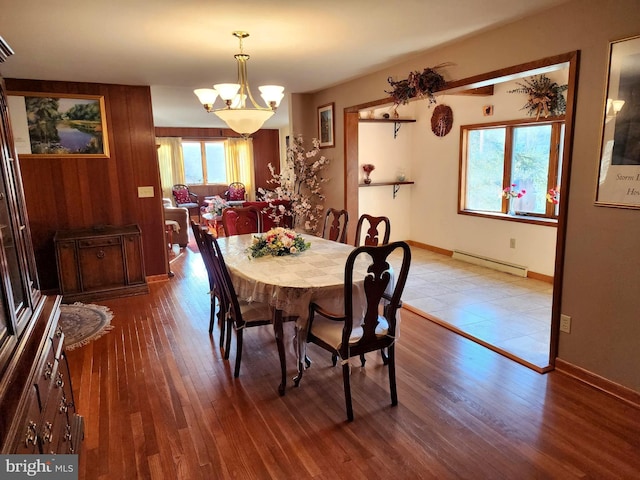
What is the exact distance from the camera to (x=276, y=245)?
3172mm

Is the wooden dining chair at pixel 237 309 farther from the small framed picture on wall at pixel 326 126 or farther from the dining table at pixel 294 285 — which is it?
the small framed picture on wall at pixel 326 126

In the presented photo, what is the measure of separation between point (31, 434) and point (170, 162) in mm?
10400

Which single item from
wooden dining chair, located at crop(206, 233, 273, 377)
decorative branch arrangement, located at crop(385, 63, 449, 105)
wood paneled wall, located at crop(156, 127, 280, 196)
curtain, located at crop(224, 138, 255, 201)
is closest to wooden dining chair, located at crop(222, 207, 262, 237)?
wooden dining chair, located at crop(206, 233, 273, 377)

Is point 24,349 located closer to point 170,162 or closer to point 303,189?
point 303,189

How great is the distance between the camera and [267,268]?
9.32ft

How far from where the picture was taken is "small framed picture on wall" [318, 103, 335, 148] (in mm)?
5227

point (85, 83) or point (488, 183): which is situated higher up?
point (85, 83)

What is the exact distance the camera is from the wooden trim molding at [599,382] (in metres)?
2.41

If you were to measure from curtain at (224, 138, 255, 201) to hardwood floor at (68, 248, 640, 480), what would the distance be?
28.2 ft

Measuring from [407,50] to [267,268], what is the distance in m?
2.18

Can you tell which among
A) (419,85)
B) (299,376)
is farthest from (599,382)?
(419,85)

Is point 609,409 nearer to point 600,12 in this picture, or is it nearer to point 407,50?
point 600,12

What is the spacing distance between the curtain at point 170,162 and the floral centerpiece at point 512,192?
27.5ft

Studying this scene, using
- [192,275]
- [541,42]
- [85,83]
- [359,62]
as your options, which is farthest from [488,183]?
[85,83]
